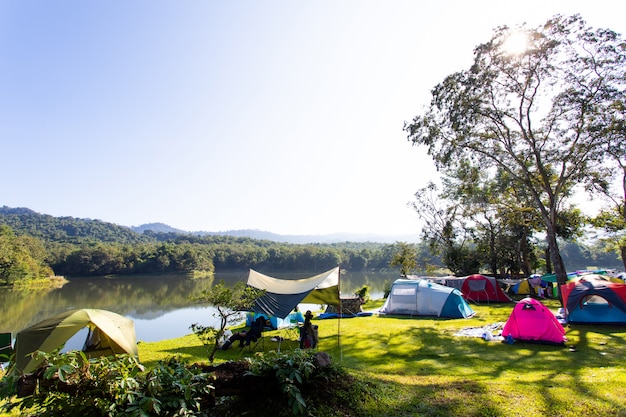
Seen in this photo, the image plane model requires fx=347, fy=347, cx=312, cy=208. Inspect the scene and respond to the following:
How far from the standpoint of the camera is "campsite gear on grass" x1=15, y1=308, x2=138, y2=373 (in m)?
5.87

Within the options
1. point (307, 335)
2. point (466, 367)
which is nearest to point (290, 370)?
point (466, 367)

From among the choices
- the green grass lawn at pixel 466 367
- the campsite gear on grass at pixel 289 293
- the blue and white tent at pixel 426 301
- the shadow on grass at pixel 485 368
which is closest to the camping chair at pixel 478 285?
the blue and white tent at pixel 426 301

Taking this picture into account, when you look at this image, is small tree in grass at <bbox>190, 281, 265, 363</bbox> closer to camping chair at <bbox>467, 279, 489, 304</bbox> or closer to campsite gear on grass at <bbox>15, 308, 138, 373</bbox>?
campsite gear on grass at <bbox>15, 308, 138, 373</bbox>

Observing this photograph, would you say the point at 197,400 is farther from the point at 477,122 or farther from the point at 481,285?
the point at 481,285

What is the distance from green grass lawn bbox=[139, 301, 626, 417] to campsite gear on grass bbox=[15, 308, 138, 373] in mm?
965

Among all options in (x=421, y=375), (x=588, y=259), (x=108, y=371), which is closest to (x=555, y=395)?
(x=421, y=375)

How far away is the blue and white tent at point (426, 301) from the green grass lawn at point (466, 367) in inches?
26.9

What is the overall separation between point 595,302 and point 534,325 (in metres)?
3.14

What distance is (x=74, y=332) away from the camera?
6.21 m

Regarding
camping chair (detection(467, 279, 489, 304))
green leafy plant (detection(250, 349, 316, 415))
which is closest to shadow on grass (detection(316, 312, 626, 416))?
green leafy plant (detection(250, 349, 316, 415))

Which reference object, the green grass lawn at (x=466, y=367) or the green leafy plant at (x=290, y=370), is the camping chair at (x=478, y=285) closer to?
the green grass lawn at (x=466, y=367)

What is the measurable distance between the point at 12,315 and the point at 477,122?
2743 centimetres

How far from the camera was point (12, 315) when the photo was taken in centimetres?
2098

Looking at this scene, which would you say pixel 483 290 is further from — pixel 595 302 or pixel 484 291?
pixel 595 302
